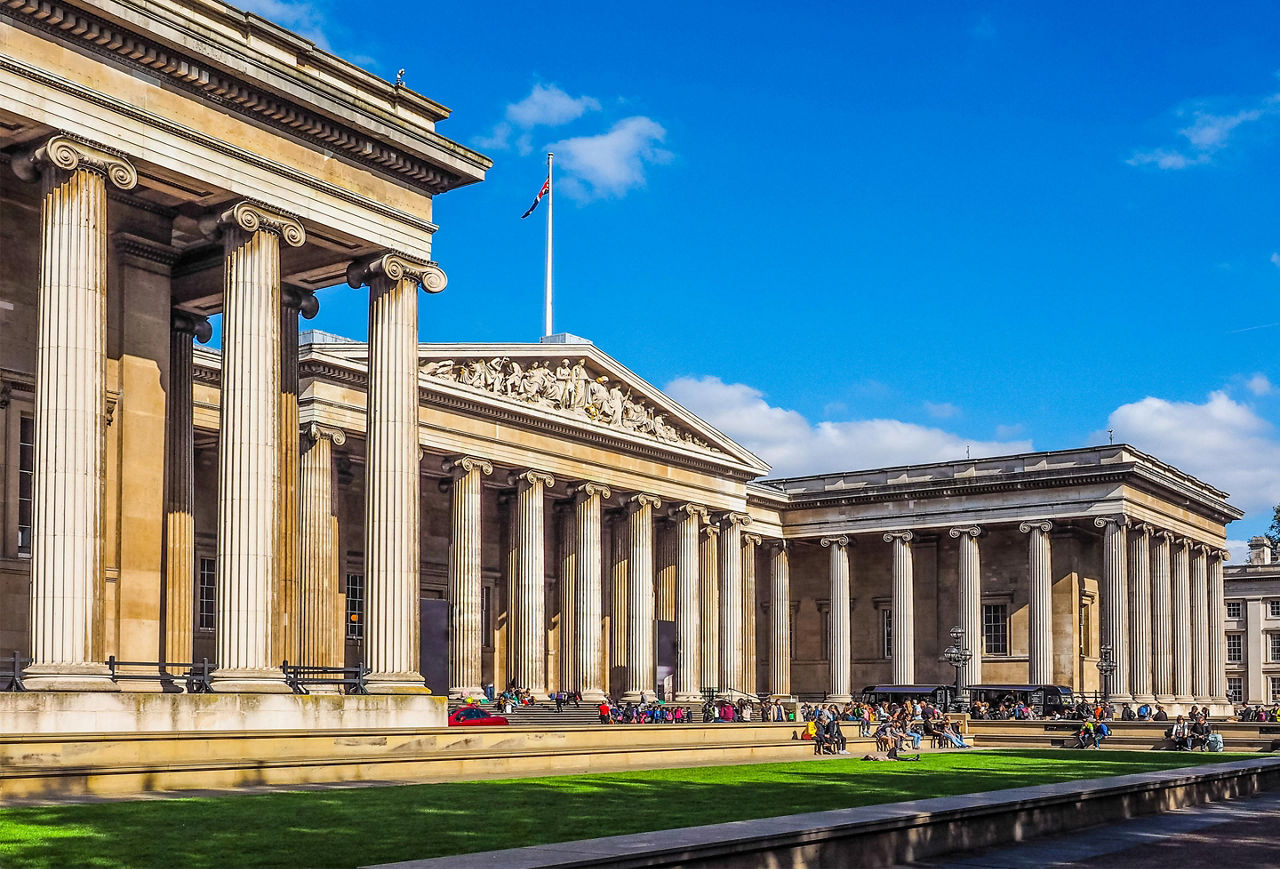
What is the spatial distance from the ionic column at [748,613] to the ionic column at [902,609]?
23.5 feet

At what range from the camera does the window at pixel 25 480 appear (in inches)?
1060

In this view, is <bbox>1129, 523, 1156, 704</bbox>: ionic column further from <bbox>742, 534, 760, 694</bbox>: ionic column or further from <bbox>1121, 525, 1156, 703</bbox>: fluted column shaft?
<bbox>742, 534, 760, 694</bbox>: ionic column

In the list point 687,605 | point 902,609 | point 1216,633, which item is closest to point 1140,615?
point 1216,633

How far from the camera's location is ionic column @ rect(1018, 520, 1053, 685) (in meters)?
71.1

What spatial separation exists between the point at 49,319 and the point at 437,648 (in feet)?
97.2

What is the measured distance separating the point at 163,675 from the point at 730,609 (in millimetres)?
Answer: 44472

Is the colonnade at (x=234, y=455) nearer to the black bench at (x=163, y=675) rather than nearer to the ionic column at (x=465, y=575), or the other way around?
the black bench at (x=163, y=675)

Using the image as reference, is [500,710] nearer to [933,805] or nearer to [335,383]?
[335,383]

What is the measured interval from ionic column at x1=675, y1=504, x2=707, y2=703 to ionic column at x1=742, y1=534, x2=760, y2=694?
501cm

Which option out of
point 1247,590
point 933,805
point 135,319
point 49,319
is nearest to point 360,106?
point 135,319

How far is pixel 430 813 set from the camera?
61.2ft

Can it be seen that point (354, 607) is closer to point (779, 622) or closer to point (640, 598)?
point (640, 598)

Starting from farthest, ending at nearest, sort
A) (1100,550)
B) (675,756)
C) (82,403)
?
(1100,550) → (675,756) → (82,403)

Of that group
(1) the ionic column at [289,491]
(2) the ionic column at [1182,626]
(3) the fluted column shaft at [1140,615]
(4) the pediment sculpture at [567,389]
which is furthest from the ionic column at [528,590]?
(2) the ionic column at [1182,626]
